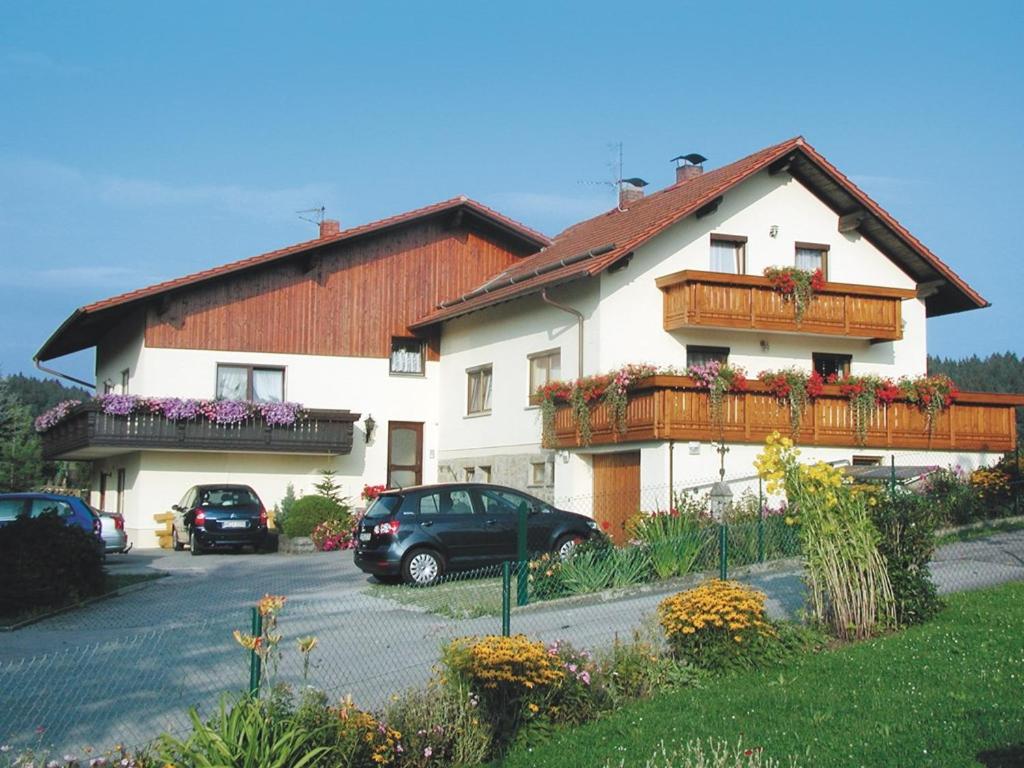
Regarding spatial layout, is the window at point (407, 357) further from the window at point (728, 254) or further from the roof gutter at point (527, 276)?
the window at point (728, 254)

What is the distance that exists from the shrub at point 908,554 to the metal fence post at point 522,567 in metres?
4.29

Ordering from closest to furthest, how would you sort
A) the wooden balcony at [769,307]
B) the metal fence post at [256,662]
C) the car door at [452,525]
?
the metal fence post at [256,662] → the car door at [452,525] → the wooden balcony at [769,307]

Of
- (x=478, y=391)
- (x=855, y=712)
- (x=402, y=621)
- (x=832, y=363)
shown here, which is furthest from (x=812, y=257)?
(x=855, y=712)

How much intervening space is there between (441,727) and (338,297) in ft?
78.5

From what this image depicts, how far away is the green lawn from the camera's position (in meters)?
8.31

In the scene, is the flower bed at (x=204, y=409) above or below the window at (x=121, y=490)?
above

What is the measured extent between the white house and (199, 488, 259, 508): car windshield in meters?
2.00

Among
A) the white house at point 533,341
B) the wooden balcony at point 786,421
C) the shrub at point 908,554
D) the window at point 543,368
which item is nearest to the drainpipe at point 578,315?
the white house at point 533,341

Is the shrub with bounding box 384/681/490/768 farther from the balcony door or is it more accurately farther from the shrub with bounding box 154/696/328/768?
the balcony door

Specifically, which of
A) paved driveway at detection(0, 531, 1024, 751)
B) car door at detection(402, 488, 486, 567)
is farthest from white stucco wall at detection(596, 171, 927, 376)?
paved driveway at detection(0, 531, 1024, 751)

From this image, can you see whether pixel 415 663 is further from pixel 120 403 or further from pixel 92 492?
pixel 92 492

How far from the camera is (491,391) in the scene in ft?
100

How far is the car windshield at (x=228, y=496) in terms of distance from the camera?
1089 inches

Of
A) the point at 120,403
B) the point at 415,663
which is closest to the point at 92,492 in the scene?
the point at 120,403
